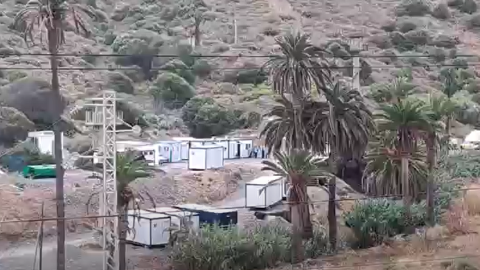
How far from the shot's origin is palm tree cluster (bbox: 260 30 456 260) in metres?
22.9

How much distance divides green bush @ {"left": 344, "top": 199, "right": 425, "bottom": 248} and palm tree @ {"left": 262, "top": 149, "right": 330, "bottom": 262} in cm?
290

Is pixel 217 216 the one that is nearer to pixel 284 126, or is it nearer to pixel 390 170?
pixel 284 126

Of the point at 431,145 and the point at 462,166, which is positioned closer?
the point at 431,145

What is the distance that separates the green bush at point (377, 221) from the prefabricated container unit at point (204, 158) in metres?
10.1

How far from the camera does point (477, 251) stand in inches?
888


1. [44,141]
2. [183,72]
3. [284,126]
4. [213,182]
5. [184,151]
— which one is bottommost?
[213,182]

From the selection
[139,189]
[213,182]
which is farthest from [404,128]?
[139,189]

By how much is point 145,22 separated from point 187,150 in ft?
92.1

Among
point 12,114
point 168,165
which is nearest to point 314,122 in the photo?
point 168,165

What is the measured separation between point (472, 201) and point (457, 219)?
8.86 feet

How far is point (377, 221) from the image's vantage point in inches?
986

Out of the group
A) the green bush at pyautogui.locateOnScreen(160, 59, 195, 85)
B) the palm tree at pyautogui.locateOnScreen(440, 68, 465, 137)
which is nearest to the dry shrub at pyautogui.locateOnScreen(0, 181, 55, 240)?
the green bush at pyautogui.locateOnScreen(160, 59, 195, 85)

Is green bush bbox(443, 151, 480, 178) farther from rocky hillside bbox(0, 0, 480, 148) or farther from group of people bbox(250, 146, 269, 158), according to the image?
group of people bbox(250, 146, 269, 158)

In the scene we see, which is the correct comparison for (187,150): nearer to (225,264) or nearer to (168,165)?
(168,165)
